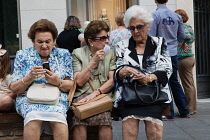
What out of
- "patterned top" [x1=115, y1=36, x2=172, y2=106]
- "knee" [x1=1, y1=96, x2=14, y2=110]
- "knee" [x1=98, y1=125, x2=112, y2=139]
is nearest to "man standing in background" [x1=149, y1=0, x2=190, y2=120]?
"patterned top" [x1=115, y1=36, x2=172, y2=106]

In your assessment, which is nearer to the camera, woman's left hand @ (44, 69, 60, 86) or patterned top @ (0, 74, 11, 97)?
woman's left hand @ (44, 69, 60, 86)

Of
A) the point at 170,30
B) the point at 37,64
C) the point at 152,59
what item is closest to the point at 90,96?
the point at 37,64

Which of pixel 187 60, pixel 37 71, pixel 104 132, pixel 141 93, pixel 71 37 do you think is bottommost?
pixel 104 132

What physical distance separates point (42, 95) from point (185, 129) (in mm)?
3018

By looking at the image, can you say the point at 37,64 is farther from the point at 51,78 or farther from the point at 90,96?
the point at 90,96

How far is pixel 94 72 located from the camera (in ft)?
16.2

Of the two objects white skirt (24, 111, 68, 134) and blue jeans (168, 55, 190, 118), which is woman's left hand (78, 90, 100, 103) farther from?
blue jeans (168, 55, 190, 118)

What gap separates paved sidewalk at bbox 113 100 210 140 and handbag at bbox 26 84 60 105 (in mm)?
1879

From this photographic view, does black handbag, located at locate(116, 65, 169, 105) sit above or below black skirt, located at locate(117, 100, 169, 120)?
above

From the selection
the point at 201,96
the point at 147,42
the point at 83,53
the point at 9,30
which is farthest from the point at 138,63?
the point at 201,96

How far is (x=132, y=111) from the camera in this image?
4551 mm

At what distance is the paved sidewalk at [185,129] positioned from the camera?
6.18 m

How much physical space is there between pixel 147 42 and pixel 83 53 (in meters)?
0.76

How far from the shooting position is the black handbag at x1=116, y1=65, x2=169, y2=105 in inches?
177
